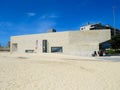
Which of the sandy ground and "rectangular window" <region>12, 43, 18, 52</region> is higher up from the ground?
"rectangular window" <region>12, 43, 18, 52</region>

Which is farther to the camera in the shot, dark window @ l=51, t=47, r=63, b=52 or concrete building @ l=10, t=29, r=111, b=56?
dark window @ l=51, t=47, r=63, b=52

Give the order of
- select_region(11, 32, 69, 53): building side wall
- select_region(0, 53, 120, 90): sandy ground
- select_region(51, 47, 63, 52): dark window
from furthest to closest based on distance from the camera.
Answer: select_region(51, 47, 63, 52): dark window → select_region(11, 32, 69, 53): building side wall → select_region(0, 53, 120, 90): sandy ground

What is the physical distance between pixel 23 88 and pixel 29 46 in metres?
52.5

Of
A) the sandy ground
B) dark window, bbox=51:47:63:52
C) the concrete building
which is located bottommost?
the sandy ground

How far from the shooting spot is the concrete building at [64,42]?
44500 millimetres

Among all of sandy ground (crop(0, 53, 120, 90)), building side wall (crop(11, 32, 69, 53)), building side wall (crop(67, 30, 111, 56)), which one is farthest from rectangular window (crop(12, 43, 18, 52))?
sandy ground (crop(0, 53, 120, 90))

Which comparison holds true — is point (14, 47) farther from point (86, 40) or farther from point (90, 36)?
point (90, 36)

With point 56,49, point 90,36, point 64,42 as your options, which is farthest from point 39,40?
point 90,36

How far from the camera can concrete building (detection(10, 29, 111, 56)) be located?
44500 millimetres

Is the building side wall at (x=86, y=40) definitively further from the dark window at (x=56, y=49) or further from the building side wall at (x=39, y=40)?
the dark window at (x=56, y=49)

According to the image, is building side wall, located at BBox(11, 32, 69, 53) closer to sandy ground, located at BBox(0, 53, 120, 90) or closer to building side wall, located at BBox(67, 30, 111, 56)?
building side wall, located at BBox(67, 30, 111, 56)

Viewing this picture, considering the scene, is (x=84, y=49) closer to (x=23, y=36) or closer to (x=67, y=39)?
(x=67, y=39)

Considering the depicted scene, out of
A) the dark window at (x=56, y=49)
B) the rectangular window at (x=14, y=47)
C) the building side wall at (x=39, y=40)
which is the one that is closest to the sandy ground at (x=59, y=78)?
the building side wall at (x=39, y=40)

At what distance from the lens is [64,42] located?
5122 cm
